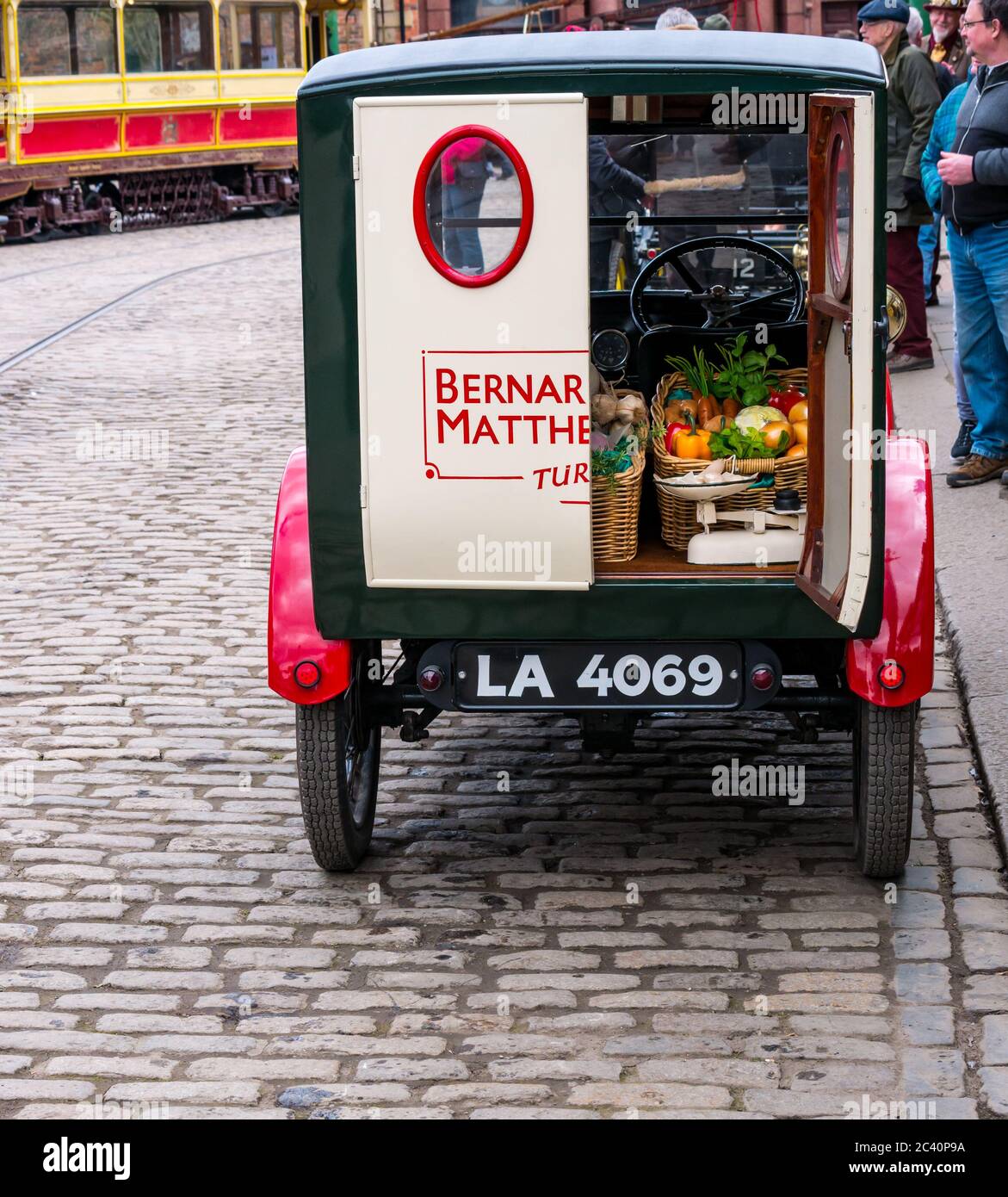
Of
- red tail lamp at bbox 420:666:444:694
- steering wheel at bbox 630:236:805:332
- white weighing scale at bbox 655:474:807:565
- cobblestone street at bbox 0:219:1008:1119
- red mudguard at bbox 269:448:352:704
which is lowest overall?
cobblestone street at bbox 0:219:1008:1119

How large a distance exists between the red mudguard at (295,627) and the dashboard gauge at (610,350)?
105 centimetres

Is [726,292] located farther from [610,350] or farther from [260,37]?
[260,37]

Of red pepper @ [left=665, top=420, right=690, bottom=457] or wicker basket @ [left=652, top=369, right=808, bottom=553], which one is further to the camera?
red pepper @ [left=665, top=420, right=690, bottom=457]

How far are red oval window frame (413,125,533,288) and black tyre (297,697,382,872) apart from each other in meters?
1.12

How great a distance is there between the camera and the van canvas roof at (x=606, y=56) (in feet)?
13.9

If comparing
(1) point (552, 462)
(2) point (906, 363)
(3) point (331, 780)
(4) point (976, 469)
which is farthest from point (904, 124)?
(3) point (331, 780)

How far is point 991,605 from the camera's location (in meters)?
7.07

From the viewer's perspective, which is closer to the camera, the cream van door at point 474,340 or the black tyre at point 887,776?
the cream van door at point 474,340

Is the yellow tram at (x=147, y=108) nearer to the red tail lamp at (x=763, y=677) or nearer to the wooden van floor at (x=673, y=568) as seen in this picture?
the wooden van floor at (x=673, y=568)

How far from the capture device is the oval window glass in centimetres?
432

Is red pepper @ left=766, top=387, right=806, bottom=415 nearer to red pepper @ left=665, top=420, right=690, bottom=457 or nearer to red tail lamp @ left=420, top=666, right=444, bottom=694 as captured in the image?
red pepper @ left=665, top=420, right=690, bottom=457

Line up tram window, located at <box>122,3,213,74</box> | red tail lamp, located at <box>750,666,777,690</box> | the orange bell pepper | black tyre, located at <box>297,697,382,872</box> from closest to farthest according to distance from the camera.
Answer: red tail lamp, located at <box>750,666,777,690</box> < black tyre, located at <box>297,697,382,872</box> < the orange bell pepper < tram window, located at <box>122,3,213,74</box>

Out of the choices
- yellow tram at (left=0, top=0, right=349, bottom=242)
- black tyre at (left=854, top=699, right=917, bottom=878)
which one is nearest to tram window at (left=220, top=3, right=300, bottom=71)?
yellow tram at (left=0, top=0, right=349, bottom=242)

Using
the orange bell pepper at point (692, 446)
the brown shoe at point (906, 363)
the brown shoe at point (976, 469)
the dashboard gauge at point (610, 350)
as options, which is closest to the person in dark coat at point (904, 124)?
the brown shoe at point (906, 363)
